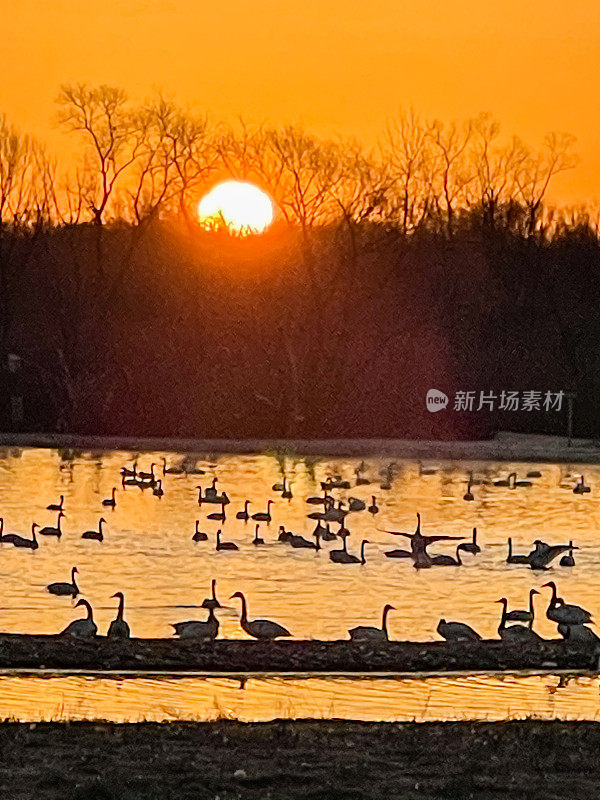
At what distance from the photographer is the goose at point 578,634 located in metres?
13.0

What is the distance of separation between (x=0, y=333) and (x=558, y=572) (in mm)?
40770

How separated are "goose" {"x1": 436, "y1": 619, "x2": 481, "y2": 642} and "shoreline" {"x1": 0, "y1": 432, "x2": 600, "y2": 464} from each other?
29810 mm

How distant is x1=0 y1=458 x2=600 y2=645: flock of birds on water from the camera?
1305cm

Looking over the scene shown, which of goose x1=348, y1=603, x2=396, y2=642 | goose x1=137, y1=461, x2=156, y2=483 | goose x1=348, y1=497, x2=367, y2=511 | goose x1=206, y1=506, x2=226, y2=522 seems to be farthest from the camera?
goose x1=137, y1=461, x2=156, y2=483

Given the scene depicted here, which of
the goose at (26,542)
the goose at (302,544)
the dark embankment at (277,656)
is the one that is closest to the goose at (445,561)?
the goose at (302,544)

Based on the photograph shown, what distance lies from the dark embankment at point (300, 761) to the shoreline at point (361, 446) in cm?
3442

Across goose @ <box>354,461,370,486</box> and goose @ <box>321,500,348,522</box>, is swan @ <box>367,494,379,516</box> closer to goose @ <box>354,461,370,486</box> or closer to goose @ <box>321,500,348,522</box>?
goose @ <box>321,500,348,522</box>

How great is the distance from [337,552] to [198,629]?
7804 millimetres

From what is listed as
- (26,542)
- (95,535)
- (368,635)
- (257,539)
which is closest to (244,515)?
(257,539)

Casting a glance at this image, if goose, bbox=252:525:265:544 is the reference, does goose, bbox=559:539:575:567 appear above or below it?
above

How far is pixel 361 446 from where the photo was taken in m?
47.1

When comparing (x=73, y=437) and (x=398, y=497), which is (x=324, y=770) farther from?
(x=73, y=437)

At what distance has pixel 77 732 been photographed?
340 inches

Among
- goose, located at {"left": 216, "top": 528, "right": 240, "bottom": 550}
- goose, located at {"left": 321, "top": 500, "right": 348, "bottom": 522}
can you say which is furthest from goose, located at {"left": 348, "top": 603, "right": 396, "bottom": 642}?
goose, located at {"left": 321, "top": 500, "right": 348, "bottom": 522}
